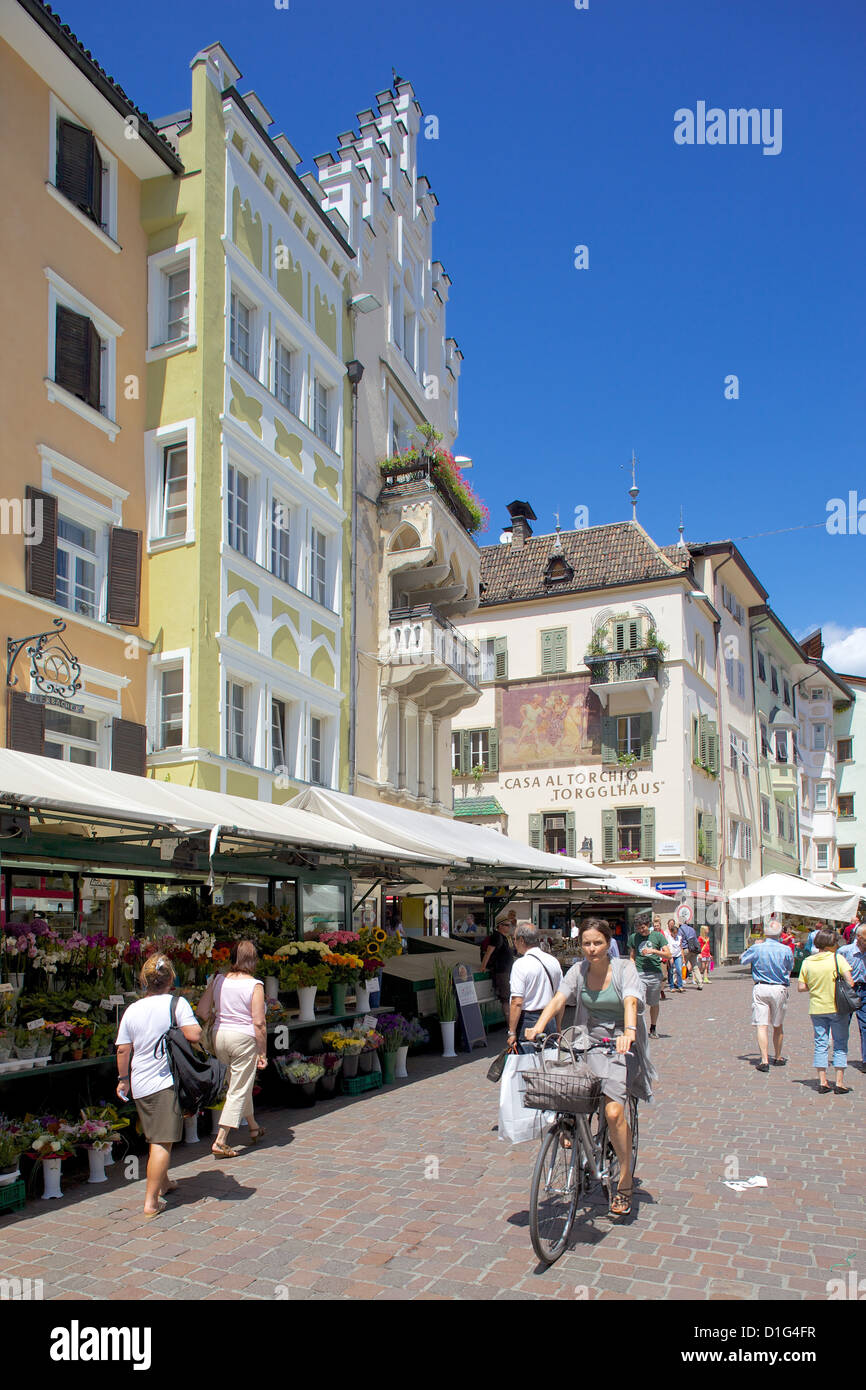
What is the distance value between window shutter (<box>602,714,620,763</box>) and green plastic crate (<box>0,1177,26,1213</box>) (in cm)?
3224

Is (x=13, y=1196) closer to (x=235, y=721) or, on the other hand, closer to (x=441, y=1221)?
(x=441, y=1221)

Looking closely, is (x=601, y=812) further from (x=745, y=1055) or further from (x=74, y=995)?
(x=74, y=995)

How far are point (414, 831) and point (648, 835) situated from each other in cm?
2353

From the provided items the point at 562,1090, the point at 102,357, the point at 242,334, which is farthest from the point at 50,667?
the point at 562,1090

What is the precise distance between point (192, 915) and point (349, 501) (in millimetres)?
12610

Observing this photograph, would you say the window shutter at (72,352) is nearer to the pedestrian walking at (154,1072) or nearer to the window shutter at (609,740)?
the pedestrian walking at (154,1072)

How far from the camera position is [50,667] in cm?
1432

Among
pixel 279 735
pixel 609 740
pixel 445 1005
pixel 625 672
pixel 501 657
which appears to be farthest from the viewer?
pixel 501 657

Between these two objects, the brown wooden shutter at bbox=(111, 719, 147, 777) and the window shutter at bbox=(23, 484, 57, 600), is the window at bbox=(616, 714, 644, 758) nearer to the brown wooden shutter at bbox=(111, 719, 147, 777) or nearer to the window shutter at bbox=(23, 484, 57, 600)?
the brown wooden shutter at bbox=(111, 719, 147, 777)

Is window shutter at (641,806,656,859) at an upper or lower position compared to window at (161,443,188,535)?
lower

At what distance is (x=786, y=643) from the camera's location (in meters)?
54.6

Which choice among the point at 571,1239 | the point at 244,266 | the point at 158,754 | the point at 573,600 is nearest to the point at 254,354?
the point at 244,266

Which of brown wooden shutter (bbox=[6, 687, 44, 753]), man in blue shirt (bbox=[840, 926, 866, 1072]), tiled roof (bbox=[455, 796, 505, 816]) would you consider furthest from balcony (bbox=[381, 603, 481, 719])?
tiled roof (bbox=[455, 796, 505, 816])

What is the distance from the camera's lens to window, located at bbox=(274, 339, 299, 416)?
2017 centimetres
